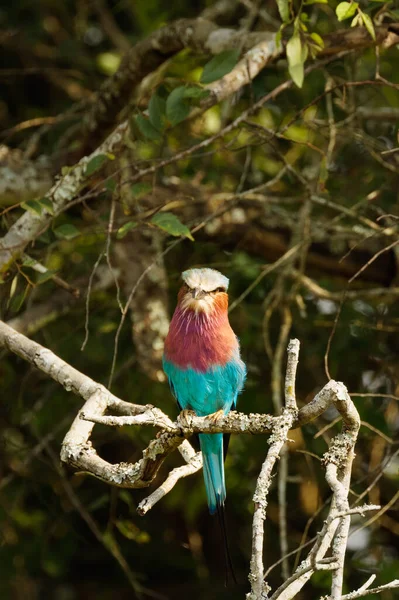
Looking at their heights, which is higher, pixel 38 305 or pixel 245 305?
pixel 38 305

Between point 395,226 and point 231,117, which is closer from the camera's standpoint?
point 395,226

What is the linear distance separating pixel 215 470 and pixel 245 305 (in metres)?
1.20

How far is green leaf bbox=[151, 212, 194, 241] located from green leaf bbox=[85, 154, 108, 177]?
31 cm

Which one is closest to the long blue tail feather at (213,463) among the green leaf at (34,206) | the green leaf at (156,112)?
the green leaf at (34,206)

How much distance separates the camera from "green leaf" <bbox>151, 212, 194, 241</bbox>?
10.1 feet

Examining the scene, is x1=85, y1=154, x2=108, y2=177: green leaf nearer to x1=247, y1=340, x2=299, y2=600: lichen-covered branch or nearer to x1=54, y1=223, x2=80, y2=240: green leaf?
x1=54, y1=223, x2=80, y2=240: green leaf

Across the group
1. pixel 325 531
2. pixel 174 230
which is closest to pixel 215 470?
pixel 174 230

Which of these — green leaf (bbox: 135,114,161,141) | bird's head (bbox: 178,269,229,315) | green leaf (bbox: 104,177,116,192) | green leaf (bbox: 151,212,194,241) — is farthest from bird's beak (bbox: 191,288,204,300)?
A: green leaf (bbox: 135,114,161,141)

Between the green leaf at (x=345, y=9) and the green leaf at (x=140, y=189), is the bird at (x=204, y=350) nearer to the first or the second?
the green leaf at (x=140, y=189)

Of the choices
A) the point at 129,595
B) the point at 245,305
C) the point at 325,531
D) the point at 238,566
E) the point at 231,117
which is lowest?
the point at 129,595

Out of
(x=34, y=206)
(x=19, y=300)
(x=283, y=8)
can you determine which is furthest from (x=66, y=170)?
(x=283, y=8)

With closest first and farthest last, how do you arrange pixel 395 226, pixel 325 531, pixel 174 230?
pixel 325 531, pixel 174 230, pixel 395 226

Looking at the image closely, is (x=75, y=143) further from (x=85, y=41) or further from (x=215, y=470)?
(x=215, y=470)

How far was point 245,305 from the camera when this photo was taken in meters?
4.61
